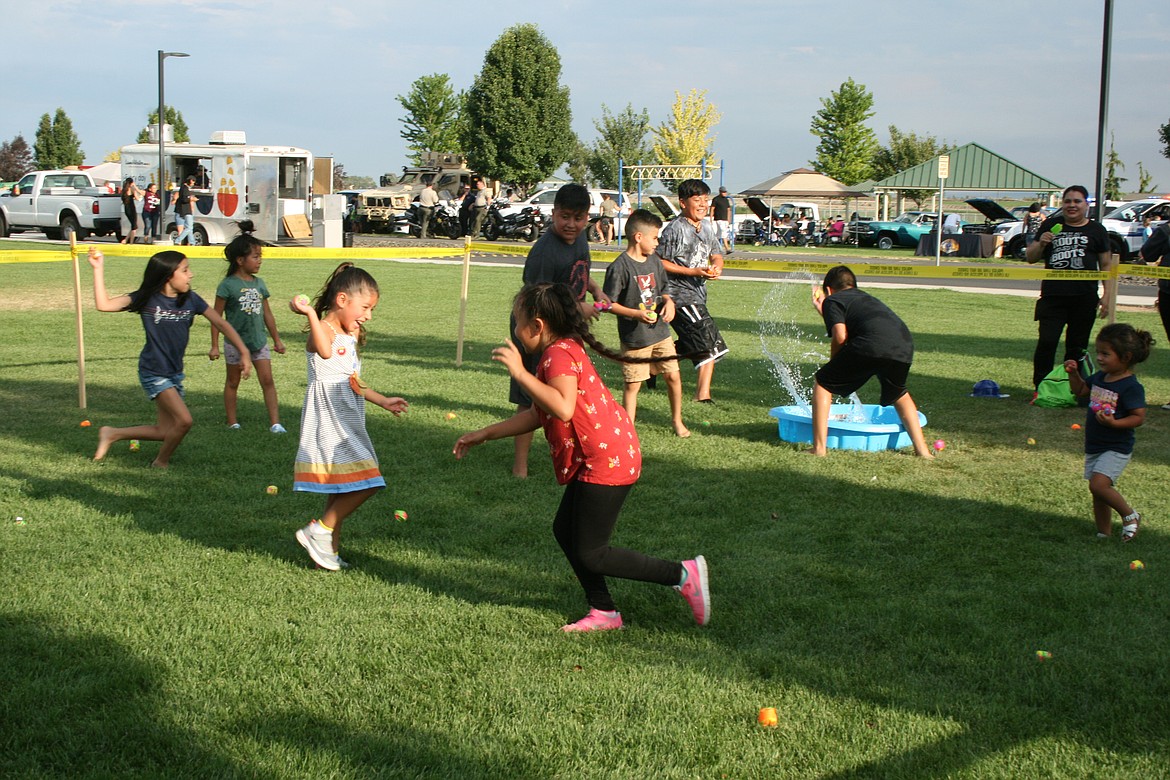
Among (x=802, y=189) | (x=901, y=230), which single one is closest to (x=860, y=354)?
(x=901, y=230)

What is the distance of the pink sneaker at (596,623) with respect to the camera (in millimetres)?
4426

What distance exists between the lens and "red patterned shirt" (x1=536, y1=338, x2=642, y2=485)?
4.20 meters

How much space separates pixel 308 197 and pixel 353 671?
30131 mm

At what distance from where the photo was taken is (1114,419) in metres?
5.75

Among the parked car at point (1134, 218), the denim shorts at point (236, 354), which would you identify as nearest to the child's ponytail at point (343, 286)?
the denim shorts at point (236, 354)

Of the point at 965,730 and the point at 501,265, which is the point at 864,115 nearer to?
the point at 501,265

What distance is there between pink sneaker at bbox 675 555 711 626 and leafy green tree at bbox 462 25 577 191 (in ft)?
174

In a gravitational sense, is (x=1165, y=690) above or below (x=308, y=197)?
below

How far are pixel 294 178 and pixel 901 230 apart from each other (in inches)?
942

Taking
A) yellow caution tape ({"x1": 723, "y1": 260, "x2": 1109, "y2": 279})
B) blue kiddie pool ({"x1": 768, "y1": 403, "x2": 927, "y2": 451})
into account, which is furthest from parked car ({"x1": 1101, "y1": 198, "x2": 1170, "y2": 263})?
blue kiddie pool ({"x1": 768, "y1": 403, "x2": 927, "y2": 451})

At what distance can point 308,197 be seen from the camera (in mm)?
32344

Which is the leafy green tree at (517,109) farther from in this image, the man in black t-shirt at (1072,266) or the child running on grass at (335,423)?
the child running on grass at (335,423)

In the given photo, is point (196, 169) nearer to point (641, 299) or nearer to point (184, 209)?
point (184, 209)

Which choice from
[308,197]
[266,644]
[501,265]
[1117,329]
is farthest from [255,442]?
[308,197]
